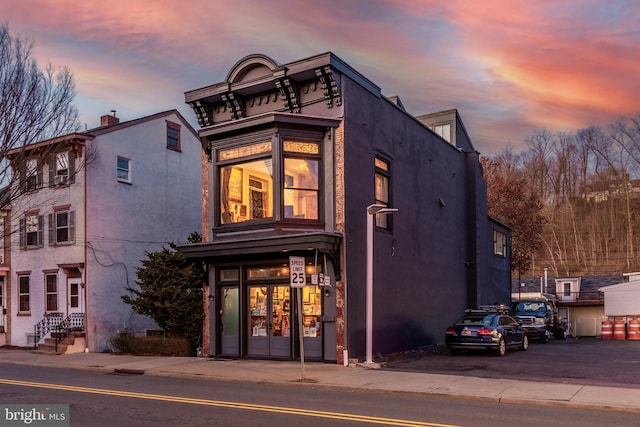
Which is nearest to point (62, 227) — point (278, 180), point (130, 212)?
point (130, 212)

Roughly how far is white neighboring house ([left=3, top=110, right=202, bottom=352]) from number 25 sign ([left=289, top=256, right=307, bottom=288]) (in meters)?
14.1

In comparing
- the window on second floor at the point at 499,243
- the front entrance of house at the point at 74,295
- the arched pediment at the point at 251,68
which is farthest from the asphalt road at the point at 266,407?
the window on second floor at the point at 499,243

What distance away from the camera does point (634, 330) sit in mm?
34125

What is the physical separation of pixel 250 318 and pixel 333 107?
7335 mm

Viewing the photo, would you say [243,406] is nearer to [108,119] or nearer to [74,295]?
[74,295]

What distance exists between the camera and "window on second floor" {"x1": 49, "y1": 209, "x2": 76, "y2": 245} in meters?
27.6

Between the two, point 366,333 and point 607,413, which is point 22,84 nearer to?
point 366,333

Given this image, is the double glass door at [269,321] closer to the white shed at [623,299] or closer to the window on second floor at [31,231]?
the window on second floor at [31,231]

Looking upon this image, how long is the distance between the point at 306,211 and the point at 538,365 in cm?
821

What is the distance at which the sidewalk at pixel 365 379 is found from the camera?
12.1m

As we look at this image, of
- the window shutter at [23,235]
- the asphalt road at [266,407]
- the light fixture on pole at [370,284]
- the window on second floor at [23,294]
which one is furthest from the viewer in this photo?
the window shutter at [23,235]

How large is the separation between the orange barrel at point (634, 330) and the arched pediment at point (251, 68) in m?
25.8

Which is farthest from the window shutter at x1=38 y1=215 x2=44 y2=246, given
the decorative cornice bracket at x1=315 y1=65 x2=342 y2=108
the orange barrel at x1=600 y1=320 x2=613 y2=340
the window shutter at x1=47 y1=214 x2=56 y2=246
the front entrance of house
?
the orange barrel at x1=600 y1=320 x2=613 y2=340

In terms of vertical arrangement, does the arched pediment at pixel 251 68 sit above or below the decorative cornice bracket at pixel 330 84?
above
